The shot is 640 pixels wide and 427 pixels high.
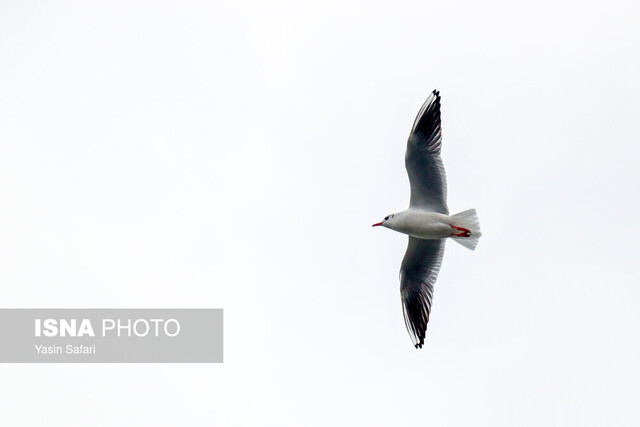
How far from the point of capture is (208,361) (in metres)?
19.2

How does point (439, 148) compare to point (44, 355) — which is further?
point (44, 355)

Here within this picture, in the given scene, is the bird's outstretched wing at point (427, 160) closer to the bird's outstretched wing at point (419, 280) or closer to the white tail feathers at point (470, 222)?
the white tail feathers at point (470, 222)

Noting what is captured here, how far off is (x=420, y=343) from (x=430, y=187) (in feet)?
7.60

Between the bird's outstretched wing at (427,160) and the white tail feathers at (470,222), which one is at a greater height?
the bird's outstretched wing at (427,160)

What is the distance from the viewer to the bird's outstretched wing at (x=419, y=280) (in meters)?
14.3

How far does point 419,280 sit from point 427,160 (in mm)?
1894

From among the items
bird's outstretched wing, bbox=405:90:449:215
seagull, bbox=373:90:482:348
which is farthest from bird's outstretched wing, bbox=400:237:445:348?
bird's outstretched wing, bbox=405:90:449:215

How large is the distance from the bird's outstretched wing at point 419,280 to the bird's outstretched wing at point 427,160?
800 mm

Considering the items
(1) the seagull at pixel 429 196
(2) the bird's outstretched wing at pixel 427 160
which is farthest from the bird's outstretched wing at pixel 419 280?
(2) the bird's outstretched wing at pixel 427 160

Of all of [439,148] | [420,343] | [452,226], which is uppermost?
[439,148]

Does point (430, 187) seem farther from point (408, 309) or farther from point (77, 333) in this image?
point (77, 333)

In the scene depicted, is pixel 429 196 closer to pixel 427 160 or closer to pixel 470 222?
pixel 427 160

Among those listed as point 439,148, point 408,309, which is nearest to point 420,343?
point 408,309

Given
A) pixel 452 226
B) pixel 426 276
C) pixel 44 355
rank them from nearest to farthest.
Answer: pixel 452 226, pixel 426 276, pixel 44 355
